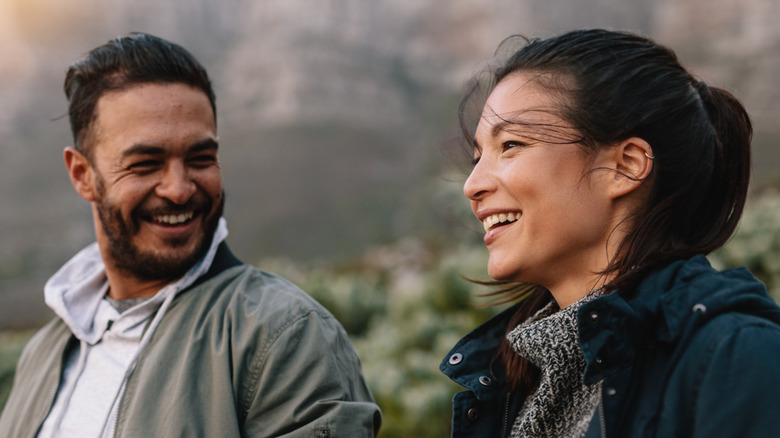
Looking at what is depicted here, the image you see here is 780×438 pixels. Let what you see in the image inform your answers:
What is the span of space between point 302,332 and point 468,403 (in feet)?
1.64

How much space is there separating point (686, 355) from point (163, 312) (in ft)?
4.76

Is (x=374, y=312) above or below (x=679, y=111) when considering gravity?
below

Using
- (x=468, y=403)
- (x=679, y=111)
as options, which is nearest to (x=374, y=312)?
(x=468, y=403)

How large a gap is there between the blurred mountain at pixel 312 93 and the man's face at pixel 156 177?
93.3ft

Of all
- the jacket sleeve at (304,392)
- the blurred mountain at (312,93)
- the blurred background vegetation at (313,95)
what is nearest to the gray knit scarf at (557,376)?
the jacket sleeve at (304,392)

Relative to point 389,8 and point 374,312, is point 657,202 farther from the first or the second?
point 389,8

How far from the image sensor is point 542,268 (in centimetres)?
156

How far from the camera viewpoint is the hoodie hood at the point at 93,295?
2.15m

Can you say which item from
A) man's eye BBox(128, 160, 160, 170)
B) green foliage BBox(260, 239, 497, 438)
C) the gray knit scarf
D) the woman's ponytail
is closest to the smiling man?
man's eye BBox(128, 160, 160, 170)

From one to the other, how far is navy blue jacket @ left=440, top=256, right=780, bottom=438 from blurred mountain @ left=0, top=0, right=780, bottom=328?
2868cm

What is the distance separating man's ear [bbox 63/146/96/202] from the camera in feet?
7.53

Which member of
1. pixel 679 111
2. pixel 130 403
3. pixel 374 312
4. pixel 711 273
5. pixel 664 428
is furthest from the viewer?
pixel 374 312

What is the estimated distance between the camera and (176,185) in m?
2.14

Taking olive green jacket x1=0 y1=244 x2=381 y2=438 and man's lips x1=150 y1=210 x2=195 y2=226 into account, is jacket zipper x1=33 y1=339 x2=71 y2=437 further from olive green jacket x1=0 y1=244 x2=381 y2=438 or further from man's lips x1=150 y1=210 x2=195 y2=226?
man's lips x1=150 y1=210 x2=195 y2=226
